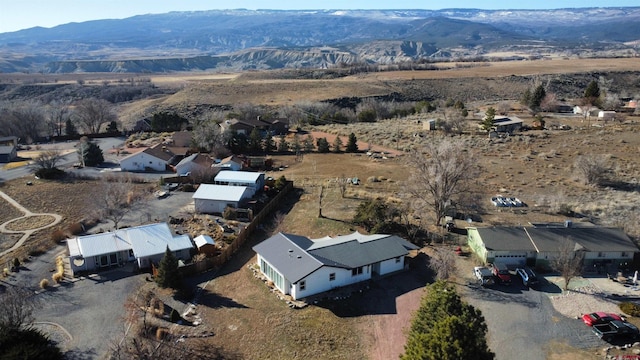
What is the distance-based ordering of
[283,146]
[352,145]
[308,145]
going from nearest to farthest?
1. [352,145]
2. [308,145]
3. [283,146]

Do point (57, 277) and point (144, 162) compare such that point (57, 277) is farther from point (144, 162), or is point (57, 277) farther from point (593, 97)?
point (593, 97)

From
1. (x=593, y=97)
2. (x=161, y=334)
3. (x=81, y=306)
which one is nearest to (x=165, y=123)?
(x=81, y=306)

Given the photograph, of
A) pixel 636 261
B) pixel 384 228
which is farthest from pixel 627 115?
pixel 384 228

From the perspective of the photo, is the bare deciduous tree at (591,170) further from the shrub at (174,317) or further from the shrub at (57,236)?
the shrub at (57,236)

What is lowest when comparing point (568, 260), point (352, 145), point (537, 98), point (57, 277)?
point (57, 277)

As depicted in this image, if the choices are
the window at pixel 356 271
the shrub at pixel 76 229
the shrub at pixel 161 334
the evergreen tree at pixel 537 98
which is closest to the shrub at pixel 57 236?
the shrub at pixel 76 229

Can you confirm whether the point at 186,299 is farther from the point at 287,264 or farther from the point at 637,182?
the point at 637,182
